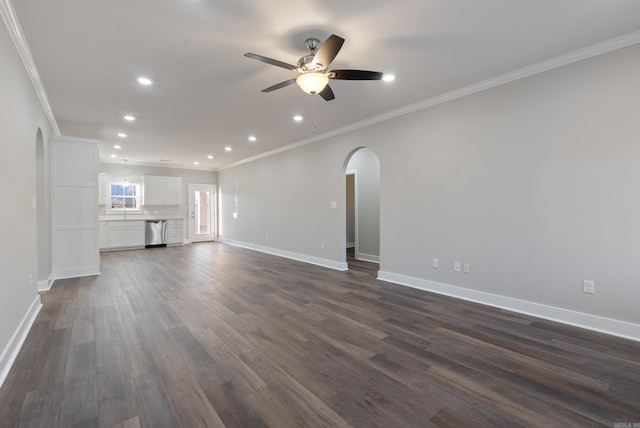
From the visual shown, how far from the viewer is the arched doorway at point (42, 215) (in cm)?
400

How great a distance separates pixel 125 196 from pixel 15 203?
7.15m

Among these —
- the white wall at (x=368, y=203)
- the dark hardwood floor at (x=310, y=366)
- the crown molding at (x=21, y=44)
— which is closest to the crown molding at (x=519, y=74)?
the white wall at (x=368, y=203)

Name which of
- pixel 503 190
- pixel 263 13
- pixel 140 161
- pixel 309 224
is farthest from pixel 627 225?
pixel 140 161

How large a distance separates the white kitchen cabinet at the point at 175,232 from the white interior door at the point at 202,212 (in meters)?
0.60

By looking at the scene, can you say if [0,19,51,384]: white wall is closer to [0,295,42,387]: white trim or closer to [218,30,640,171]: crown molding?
[0,295,42,387]: white trim

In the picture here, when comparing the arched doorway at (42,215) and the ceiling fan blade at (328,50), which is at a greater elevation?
the ceiling fan blade at (328,50)

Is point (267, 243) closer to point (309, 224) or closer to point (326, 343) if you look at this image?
point (309, 224)

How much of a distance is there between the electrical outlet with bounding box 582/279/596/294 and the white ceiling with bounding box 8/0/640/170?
225 cm

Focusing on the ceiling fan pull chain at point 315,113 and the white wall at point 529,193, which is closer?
the white wall at point 529,193

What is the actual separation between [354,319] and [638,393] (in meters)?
2.06

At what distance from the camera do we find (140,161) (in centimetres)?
878

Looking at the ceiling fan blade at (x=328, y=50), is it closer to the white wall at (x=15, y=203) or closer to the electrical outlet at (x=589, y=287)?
the white wall at (x=15, y=203)

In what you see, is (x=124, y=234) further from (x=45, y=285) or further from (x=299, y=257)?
(x=299, y=257)

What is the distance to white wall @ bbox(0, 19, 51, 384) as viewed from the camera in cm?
214
